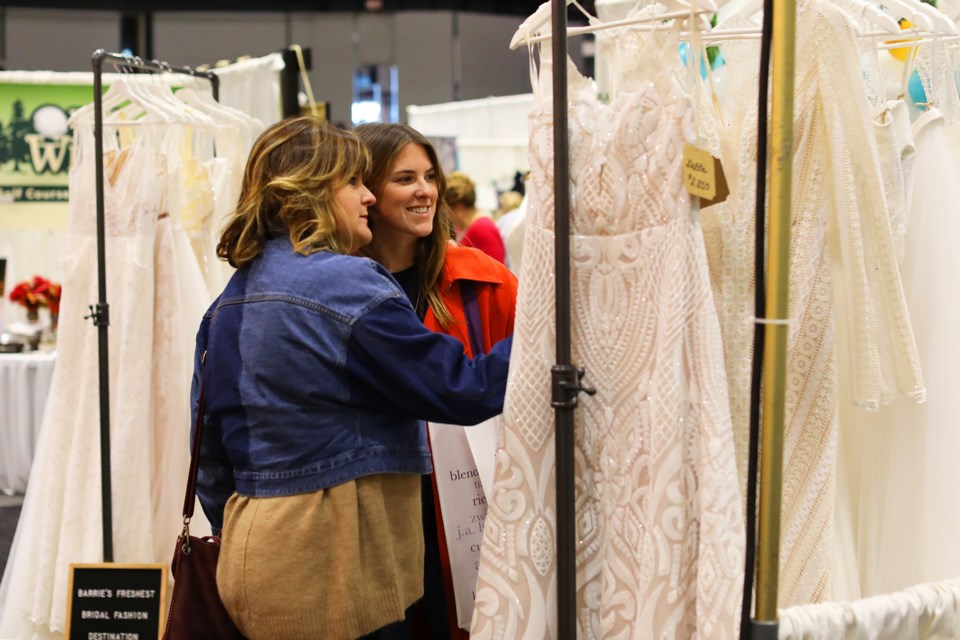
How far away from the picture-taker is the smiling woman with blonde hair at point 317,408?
163 cm

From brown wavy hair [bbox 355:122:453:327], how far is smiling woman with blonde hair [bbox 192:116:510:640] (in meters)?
0.51

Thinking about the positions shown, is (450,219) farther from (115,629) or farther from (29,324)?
(29,324)

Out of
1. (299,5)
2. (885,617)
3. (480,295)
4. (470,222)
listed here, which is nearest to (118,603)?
(480,295)

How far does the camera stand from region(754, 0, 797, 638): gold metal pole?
4.11 feet

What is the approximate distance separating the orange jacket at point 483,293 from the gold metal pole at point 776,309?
100 cm

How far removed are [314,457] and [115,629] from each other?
125cm

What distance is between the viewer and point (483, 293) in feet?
7.44

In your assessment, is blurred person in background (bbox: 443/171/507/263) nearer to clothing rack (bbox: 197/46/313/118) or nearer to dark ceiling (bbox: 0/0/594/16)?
clothing rack (bbox: 197/46/313/118)

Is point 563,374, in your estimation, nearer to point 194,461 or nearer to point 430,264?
point 194,461

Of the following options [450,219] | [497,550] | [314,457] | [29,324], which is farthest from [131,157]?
[29,324]

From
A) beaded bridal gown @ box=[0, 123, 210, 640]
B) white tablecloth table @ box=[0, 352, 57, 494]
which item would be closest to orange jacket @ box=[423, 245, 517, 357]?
beaded bridal gown @ box=[0, 123, 210, 640]

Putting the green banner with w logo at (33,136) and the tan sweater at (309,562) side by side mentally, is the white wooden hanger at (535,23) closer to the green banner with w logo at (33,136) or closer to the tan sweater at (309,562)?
the tan sweater at (309,562)

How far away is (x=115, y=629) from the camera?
8.50 feet

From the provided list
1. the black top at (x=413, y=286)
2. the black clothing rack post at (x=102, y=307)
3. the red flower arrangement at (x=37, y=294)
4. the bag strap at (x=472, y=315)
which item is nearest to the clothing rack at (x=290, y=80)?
the red flower arrangement at (x=37, y=294)
